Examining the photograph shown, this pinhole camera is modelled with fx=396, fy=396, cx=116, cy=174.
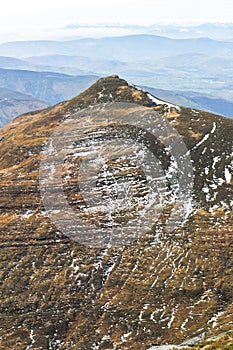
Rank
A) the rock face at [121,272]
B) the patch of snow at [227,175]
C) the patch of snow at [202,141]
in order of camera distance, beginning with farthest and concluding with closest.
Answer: the patch of snow at [202,141] < the patch of snow at [227,175] < the rock face at [121,272]

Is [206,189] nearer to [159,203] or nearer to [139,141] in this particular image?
[159,203]

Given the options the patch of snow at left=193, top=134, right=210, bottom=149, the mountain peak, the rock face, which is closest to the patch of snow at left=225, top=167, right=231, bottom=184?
the rock face

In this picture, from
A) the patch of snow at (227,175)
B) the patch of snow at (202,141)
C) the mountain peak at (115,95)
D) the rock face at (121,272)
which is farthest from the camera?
the mountain peak at (115,95)

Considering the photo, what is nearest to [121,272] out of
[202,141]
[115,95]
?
[202,141]

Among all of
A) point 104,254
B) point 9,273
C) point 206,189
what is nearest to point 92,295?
point 104,254

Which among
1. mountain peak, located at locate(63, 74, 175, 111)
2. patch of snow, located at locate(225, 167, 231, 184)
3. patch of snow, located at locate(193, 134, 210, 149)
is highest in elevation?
mountain peak, located at locate(63, 74, 175, 111)

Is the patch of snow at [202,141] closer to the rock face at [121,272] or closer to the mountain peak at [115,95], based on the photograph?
the rock face at [121,272]

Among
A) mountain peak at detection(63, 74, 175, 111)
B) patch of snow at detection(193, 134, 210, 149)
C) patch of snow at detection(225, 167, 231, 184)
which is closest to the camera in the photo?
patch of snow at detection(225, 167, 231, 184)

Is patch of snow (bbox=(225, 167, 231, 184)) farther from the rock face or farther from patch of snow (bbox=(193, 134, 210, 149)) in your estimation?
patch of snow (bbox=(193, 134, 210, 149))

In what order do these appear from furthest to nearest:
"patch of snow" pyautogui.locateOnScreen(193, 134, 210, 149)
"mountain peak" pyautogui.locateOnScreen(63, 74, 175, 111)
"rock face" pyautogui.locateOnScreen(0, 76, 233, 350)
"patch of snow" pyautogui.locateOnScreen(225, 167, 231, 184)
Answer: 1. "mountain peak" pyautogui.locateOnScreen(63, 74, 175, 111)
2. "patch of snow" pyautogui.locateOnScreen(193, 134, 210, 149)
3. "patch of snow" pyautogui.locateOnScreen(225, 167, 231, 184)
4. "rock face" pyautogui.locateOnScreen(0, 76, 233, 350)

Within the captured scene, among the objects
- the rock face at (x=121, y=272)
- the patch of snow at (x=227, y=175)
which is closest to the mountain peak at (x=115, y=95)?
the rock face at (x=121, y=272)
